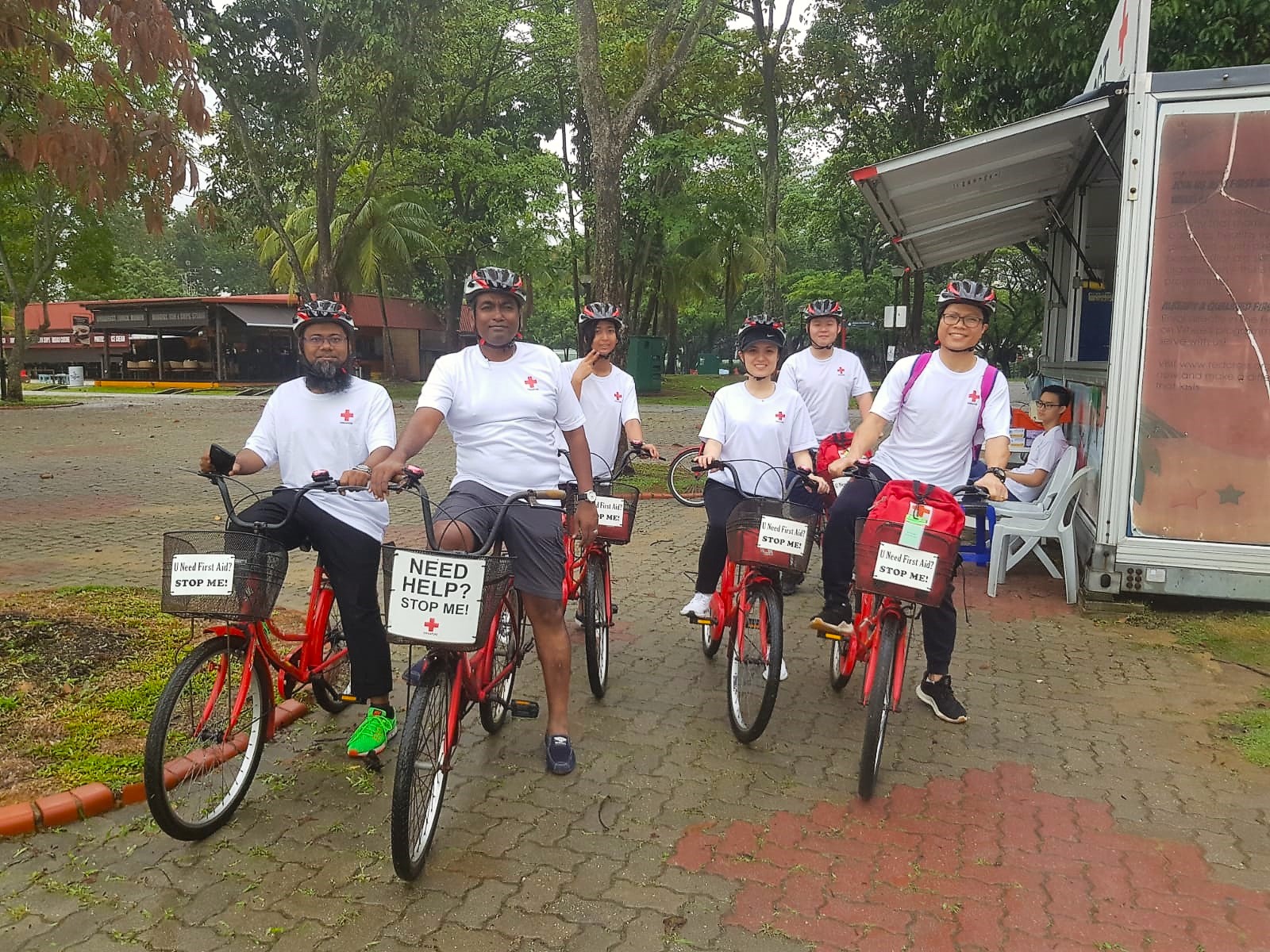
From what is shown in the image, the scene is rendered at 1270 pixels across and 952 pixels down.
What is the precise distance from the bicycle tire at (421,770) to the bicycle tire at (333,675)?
2.41 ft

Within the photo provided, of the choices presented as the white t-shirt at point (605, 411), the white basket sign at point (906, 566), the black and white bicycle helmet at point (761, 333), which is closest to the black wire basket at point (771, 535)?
the white basket sign at point (906, 566)

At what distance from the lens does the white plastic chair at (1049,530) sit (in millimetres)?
6492

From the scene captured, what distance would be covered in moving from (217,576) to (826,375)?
4523 millimetres

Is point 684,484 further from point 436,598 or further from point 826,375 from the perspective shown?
point 436,598

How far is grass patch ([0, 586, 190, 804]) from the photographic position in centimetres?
370

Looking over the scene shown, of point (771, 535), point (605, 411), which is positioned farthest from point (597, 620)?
point (605, 411)

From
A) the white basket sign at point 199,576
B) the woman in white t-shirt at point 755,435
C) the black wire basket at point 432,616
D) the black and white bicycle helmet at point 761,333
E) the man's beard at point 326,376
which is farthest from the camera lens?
the black and white bicycle helmet at point 761,333

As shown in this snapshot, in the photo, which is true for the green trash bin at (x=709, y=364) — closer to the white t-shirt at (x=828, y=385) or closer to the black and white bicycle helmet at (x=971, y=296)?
the white t-shirt at (x=828, y=385)

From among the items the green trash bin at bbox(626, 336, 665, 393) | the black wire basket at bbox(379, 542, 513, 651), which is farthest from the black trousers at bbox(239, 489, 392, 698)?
the green trash bin at bbox(626, 336, 665, 393)

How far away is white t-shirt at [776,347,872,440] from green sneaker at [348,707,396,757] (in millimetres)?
3848

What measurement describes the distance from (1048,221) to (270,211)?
15265mm

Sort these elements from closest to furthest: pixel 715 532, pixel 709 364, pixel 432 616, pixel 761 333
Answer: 1. pixel 432 616
2. pixel 715 532
3. pixel 761 333
4. pixel 709 364

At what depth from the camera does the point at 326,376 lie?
12.5ft

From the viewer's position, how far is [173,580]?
3.17 meters
